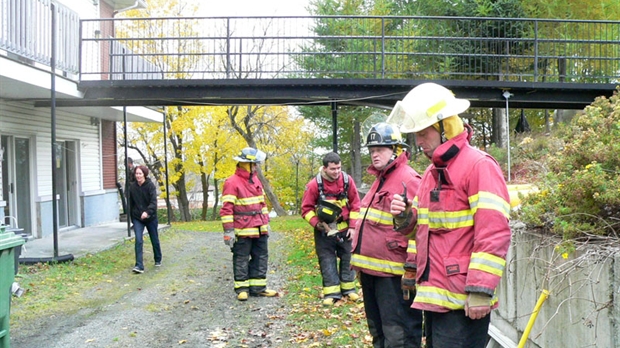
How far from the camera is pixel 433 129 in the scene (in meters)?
3.28

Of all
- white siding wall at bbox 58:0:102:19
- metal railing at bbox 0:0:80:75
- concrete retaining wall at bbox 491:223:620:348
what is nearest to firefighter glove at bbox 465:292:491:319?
concrete retaining wall at bbox 491:223:620:348

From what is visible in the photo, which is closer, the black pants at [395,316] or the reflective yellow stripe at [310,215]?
the black pants at [395,316]

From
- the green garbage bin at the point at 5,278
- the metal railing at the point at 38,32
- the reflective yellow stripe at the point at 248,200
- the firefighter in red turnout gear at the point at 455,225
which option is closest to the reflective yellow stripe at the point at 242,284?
the reflective yellow stripe at the point at 248,200

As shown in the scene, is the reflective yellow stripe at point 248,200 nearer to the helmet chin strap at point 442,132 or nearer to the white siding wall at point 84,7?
the helmet chin strap at point 442,132

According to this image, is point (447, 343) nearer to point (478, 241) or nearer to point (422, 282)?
point (422, 282)

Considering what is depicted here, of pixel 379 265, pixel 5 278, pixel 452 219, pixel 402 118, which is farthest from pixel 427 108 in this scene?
pixel 5 278

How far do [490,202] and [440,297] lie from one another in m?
0.59

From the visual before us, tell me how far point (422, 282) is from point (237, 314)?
4474mm

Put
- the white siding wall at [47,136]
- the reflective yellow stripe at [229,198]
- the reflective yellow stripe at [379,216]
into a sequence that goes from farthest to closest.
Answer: the white siding wall at [47,136] → the reflective yellow stripe at [229,198] → the reflective yellow stripe at [379,216]

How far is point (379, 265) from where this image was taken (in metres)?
4.50

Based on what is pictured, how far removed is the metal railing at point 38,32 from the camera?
9945 mm

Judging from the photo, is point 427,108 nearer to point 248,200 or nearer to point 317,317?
A: point 317,317

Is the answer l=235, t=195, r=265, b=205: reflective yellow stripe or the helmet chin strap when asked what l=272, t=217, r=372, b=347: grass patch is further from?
the helmet chin strap

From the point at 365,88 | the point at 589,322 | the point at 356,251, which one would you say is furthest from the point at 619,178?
the point at 365,88
